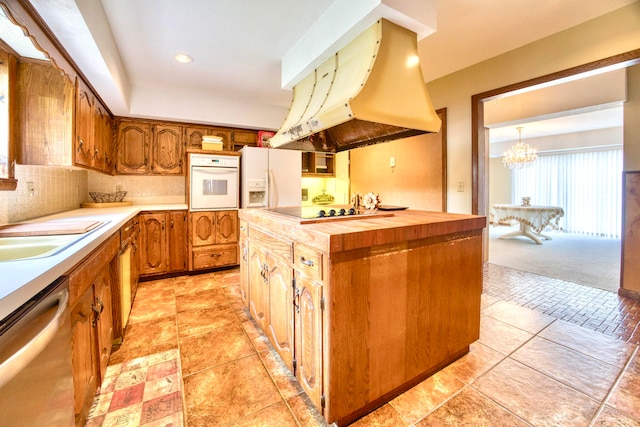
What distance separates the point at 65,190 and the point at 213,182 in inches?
57.1

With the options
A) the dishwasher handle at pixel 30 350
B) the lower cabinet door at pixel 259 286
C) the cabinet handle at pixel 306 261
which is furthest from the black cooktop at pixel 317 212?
the dishwasher handle at pixel 30 350

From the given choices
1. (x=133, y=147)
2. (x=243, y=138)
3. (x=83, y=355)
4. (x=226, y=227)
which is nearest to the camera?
(x=83, y=355)

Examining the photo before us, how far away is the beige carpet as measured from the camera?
10.6ft

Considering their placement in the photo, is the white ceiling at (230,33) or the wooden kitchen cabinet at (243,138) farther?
the wooden kitchen cabinet at (243,138)

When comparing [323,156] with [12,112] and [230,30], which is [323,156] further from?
[12,112]

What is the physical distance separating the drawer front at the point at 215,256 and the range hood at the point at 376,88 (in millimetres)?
2179

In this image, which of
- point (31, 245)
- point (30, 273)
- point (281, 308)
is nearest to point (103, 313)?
point (31, 245)

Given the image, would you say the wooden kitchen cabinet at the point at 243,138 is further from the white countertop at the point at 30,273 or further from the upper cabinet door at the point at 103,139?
the white countertop at the point at 30,273

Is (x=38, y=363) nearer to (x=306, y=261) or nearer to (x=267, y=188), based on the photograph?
(x=306, y=261)

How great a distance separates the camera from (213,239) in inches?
139

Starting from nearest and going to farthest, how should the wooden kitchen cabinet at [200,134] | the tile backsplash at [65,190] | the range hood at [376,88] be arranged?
the range hood at [376,88] < the tile backsplash at [65,190] < the wooden kitchen cabinet at [200,134]

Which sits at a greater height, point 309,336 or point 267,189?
point 267,189

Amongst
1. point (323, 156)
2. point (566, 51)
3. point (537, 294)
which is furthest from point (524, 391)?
point (323, 156)

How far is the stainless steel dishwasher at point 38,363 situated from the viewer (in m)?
0.57
